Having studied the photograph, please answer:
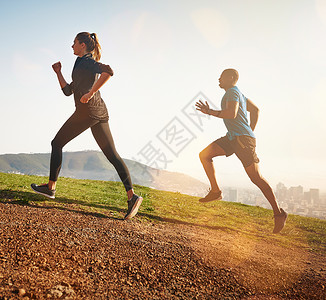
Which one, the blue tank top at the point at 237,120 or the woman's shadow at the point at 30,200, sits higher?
the blue tank top at the point at 237,120

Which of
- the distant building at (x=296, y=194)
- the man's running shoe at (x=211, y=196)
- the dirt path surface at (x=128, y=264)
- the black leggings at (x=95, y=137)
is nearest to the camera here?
the dirt path surface at (x=128, y=264)

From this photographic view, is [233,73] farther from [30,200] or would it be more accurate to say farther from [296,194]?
[296,194]

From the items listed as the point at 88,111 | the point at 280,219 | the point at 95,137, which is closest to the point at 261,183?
the point at 280,219

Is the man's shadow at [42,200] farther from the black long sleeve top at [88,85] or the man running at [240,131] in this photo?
the black long sleeve top at [88,85]

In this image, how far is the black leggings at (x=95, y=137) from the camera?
18.9 ft

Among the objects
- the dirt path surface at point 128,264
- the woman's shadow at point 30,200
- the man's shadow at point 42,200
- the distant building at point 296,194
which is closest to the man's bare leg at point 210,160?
the man's shadow at point 42,200

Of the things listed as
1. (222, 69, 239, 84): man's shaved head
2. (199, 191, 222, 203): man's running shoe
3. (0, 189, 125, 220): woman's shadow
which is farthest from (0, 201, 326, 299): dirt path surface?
(222, 69, 239, 84): man's shaved head

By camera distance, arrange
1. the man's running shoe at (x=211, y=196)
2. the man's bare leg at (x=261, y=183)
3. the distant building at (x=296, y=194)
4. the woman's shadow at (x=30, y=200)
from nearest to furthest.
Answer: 1. the woman's shadow at (x=30, y=200)
2. the man's bare leg at (x=261, y=183)
3. the man's running shoe at (x=211, y=196)
4. the distant building at (x=296, y=194)

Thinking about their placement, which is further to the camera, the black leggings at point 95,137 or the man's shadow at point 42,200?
the man's shadow at point 42,200

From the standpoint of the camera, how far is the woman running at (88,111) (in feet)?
18.3

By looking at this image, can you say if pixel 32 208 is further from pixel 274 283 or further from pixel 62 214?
pixel 274 283

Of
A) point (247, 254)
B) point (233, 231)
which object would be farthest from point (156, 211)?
point (247, 254)

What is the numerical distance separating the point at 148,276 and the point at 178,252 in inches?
40.1

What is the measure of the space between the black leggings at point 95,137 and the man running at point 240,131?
202 centimetres
